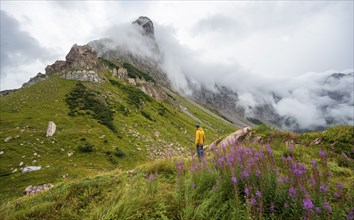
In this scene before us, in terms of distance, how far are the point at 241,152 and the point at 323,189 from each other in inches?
96.7

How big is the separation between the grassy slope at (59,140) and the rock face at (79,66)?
9.88 m

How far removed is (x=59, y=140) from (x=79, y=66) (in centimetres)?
6963

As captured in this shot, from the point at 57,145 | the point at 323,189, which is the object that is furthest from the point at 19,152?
the point at 323,189

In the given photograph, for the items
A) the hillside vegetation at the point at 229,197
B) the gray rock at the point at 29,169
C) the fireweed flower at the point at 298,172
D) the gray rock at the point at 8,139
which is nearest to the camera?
the hillside vegetation at the point at 229,197

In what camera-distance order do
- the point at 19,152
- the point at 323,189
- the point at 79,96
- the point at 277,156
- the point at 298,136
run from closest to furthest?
the point at 323,189, the point at 277,156, the point at 298,136, the point at 19,152, the point at 79,96

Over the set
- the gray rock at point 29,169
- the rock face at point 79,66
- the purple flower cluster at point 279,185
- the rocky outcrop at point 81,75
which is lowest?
the gray rock at point 29,169

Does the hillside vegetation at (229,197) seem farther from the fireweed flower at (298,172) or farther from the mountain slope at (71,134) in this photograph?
the mountain slope at (71,134)

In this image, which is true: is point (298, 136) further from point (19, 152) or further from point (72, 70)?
point (72, 70)

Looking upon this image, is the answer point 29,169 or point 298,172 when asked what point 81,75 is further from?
point 298,172

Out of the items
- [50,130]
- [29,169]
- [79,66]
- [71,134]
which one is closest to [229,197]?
[29,169]

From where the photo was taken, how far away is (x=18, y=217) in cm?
650

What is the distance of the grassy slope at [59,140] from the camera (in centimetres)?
3569

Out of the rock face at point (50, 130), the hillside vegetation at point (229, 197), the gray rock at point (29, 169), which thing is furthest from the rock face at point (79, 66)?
the hillside vegetation at point (229, 197)

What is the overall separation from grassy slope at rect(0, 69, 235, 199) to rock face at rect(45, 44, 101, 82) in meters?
9.88
